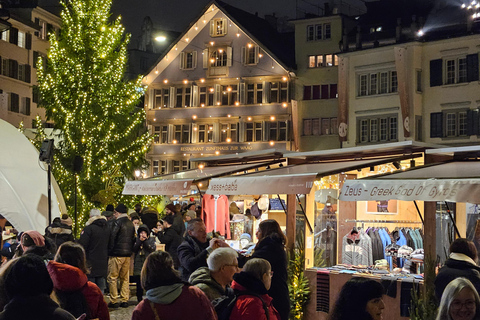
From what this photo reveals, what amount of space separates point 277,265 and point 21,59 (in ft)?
143

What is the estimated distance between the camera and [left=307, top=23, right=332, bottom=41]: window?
140 ft

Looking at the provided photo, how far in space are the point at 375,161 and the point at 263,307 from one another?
5.75 metres

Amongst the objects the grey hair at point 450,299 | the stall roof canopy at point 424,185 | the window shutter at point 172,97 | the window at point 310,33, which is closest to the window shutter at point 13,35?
the window shutter at point 172,97

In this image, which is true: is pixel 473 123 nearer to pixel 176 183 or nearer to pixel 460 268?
pixel 176 183

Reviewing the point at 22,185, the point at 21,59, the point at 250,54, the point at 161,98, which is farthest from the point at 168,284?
the point at 21,59

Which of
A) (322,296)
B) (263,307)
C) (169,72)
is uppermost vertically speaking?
(169,72)

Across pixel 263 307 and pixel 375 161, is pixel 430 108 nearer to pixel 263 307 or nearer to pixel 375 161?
pixel 375 161

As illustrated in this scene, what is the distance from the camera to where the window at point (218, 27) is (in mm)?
45031

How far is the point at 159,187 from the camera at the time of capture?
13586 mm


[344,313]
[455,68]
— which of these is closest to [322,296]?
[344,313]

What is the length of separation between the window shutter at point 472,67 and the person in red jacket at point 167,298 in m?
32.0

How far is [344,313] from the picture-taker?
4.48m

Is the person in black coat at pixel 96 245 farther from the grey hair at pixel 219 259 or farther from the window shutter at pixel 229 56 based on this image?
the window shutter at pixel 229 56

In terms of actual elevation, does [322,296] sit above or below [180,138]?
below
